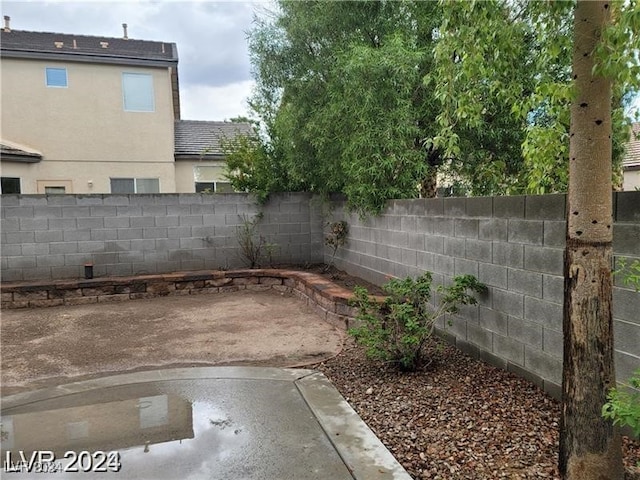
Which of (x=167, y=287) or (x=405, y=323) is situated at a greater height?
(x=405, y=323)

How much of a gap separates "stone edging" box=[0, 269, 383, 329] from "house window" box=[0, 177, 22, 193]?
4726 millimetres

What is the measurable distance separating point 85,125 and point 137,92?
5.30ft

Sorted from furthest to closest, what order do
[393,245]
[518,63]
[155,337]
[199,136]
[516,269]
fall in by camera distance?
[199,136]
[393,245]
[155,337]
[516,269]
[518,63]

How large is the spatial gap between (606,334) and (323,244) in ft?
21.5

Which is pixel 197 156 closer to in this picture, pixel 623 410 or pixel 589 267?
pixel 589 267

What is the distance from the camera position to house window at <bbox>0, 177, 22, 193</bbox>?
10.2m

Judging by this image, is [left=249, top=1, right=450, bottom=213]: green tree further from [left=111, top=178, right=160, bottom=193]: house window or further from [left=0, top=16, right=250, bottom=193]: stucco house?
[left=111, top=178, right=160, bottom=193]: house window

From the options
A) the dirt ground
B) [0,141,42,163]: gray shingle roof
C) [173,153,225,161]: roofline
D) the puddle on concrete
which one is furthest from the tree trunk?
[173,153,225,161]: roofline

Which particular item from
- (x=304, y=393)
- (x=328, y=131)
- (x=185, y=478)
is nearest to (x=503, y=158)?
(x=328, y=131)

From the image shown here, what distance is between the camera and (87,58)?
448 inches

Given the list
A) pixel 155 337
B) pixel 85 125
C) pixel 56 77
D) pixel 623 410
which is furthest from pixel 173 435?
pixel 56 77

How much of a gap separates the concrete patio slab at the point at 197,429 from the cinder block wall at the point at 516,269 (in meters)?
1.35

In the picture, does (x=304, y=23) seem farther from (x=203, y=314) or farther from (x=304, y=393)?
(x=304, y=393)

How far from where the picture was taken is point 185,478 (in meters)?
2.18
